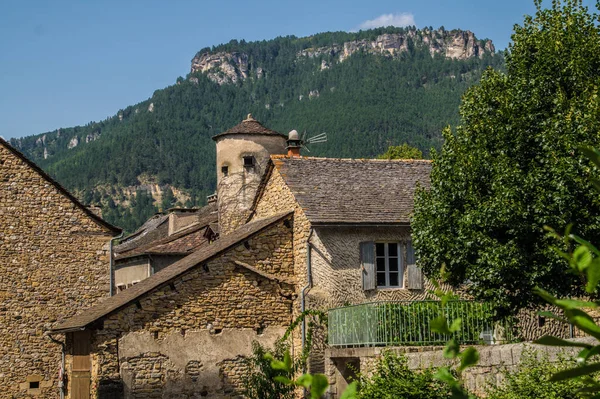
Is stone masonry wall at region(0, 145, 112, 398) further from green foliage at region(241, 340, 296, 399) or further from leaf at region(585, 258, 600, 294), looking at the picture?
leaf at region(585, 258, 600, 294)

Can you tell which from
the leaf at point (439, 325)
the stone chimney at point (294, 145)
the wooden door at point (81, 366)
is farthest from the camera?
the stone chimney at point (294, 145)

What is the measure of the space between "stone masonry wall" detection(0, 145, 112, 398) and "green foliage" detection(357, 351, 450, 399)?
11.9 m

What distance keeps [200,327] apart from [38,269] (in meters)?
6.16

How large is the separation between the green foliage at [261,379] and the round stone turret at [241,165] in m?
8.04

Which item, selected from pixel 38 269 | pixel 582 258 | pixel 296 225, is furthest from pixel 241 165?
pixel 582 258

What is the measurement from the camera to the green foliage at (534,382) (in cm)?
1275

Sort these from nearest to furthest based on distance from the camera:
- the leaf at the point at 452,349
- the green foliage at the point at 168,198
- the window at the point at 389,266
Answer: the leaf at the point at 452,349
the window at the point at 389,266
the green foliage at the point at 168,198

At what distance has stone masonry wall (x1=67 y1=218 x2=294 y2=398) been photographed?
2172 centimetres

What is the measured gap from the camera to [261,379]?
2161cm

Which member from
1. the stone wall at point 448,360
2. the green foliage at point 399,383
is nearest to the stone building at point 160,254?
the stone wall at point 448,360

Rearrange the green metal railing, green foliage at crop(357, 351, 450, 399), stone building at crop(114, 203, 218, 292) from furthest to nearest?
1. stone building at crop(114, 203, 218, 292)
2. the green metal railing
3. green foliage at crop(357, 351, 450, 399)

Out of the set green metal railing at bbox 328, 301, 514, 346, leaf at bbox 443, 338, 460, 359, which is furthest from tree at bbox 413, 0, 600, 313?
leaf at bbox 443, 338, 460, 359

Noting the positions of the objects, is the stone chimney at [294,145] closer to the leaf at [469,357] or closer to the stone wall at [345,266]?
the stone wall at [345,266]

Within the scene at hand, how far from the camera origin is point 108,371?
21.6 m
